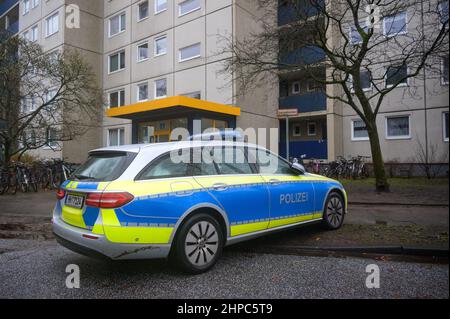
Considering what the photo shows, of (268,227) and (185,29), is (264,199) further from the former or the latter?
(185,29)

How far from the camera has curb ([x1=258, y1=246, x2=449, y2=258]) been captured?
452cm

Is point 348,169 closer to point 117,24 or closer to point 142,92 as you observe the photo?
point 142,92

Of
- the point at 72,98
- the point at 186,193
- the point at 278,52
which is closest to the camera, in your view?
the point at 186,193

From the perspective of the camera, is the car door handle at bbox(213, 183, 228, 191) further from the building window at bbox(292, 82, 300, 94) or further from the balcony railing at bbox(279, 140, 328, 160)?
the building window at bbox(292, 82, 300, 94)

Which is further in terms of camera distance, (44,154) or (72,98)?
(44,154)

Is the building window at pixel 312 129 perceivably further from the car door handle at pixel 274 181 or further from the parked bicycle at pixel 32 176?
the car door handle at pixel 274 181

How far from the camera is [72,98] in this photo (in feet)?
48.3

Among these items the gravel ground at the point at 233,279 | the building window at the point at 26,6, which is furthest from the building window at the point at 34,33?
the gravel ground at the point at 233,279

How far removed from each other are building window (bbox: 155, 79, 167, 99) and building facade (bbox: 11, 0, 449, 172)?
0.20 feet

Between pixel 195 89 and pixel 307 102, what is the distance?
6.67m

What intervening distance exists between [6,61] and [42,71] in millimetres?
1224

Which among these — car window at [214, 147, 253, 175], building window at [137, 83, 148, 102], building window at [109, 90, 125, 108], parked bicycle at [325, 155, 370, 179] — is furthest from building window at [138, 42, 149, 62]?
car window at [214, 147, 253, 175]
